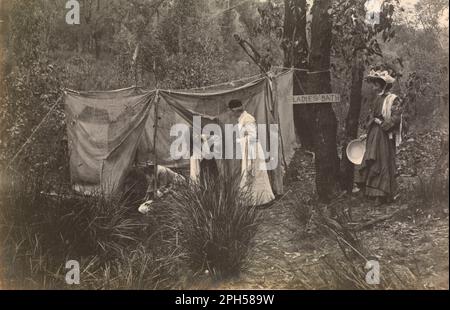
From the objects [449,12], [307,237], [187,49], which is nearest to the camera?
[449,12]

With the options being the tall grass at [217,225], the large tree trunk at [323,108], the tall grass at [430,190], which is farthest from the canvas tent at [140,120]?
the tall grass at [430,190]

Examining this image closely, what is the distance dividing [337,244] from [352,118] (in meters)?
1.29

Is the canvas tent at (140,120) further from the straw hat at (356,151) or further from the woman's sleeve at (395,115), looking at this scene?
the woman's sleeve at (395,115)

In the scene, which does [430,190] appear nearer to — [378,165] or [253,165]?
[378,165]

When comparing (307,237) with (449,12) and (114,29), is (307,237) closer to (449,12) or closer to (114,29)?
(449,12)

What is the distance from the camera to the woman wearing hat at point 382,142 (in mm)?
5254

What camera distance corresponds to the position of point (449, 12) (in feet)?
16.6

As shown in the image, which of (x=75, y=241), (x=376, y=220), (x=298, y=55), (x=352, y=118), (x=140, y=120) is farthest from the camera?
(x=140, y=120)

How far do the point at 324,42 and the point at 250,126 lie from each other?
1.16 meters

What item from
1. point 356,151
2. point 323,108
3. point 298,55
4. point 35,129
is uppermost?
point 298,55

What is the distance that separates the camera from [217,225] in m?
5.39

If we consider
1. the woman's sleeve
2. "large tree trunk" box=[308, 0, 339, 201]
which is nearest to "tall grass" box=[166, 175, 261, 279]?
"large tree trunk" box=[308, 0, 339, 201]

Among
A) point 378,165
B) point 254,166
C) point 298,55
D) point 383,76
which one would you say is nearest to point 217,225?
point 254,166
